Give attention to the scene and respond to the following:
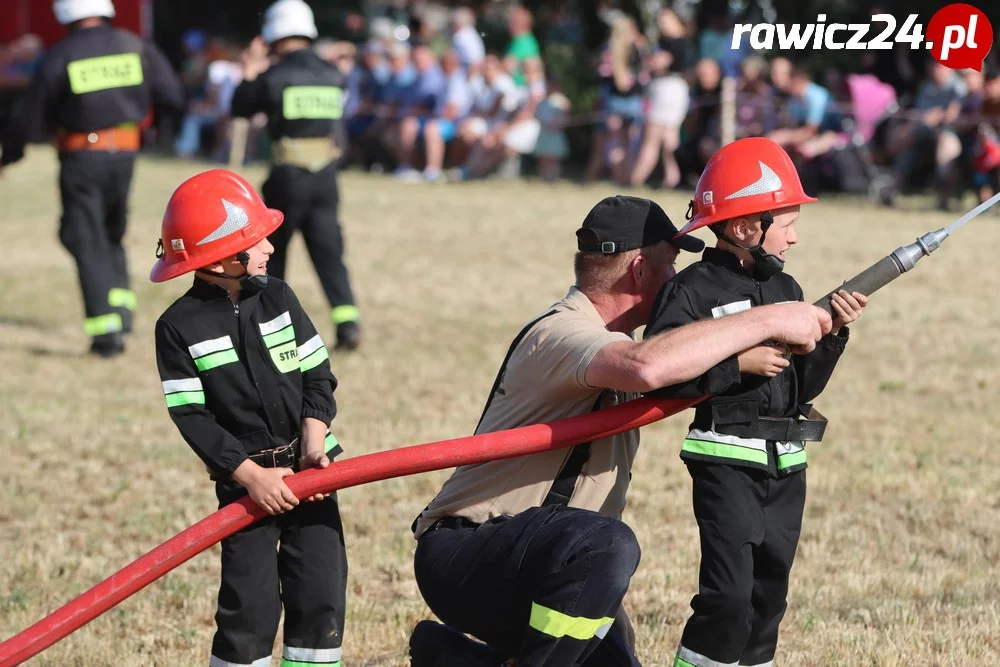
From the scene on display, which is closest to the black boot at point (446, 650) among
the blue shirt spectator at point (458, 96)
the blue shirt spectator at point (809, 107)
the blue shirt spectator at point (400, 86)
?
the blue shirt spectator at point (809, 107)

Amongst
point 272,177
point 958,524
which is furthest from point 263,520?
point 272,177

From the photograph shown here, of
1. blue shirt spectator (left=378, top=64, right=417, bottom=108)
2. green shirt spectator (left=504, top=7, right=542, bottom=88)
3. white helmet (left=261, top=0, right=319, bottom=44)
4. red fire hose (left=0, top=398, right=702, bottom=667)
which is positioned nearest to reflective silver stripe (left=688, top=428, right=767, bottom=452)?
red fire hose (left=0, top=398, right=702, bottom=667)

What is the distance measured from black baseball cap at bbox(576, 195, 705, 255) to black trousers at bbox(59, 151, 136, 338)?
617 centimetres

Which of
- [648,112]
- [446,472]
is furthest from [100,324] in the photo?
[648,112]

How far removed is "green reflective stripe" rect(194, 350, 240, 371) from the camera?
4051 millimetres

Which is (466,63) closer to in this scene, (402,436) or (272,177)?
(272,177)

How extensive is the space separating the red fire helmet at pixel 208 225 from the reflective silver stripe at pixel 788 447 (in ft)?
5.10

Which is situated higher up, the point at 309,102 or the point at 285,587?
the point at 285,587

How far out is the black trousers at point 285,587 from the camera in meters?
4.07

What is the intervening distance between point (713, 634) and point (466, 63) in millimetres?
18734

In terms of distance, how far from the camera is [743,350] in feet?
12.2

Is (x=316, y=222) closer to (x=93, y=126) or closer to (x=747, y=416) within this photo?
(x=93, y=126)

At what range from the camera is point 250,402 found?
4.12 meters

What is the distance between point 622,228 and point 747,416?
0.63 meters
